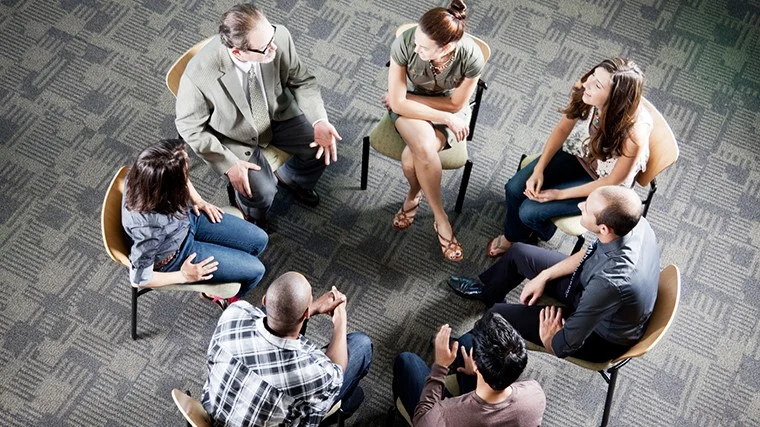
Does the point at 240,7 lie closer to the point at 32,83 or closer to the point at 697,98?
the point at 32,83

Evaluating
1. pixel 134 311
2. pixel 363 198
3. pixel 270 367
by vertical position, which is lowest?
pixel 134 311

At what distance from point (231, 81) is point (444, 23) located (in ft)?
3.03

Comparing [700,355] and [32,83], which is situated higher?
[700,355]

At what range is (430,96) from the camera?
3557 mm

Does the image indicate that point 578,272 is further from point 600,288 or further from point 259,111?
point 259,111

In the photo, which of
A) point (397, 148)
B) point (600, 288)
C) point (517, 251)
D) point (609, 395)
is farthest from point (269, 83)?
point (609, 395)

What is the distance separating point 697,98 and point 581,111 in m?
1.50

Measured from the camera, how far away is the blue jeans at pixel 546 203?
3390mm

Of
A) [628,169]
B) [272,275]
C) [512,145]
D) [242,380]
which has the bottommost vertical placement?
[272,275]

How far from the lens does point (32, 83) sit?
4.21 metres

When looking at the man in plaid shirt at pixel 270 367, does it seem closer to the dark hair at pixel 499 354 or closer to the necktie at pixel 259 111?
the dark hair at pixel 499 354

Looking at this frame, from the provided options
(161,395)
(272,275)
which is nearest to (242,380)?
(161,395)

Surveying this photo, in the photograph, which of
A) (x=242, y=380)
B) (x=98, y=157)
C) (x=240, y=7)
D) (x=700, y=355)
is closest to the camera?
(x=242, y=380)

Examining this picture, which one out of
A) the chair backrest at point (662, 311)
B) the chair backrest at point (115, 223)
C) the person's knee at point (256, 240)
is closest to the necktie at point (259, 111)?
the person's knee at point (256, 240)
